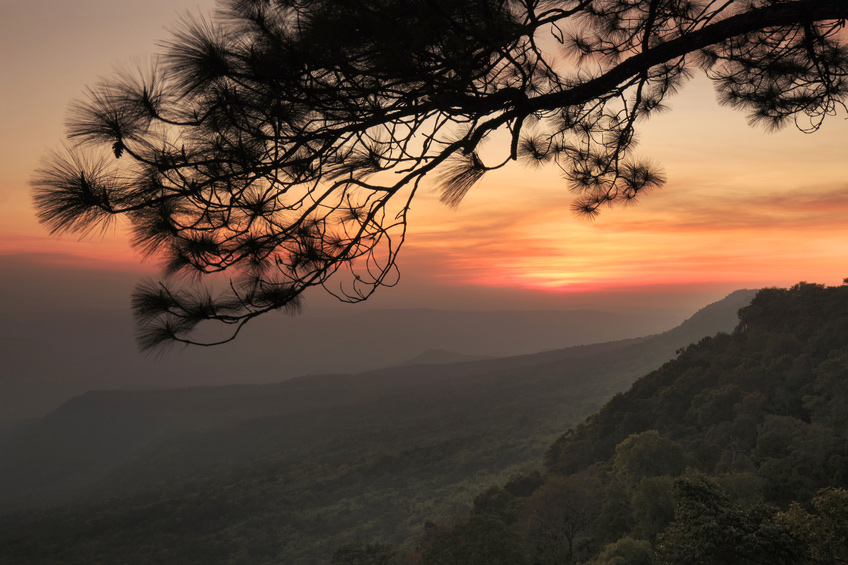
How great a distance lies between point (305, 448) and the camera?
84562 millimetres

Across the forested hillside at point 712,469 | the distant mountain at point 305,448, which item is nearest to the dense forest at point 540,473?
the forested hillside at point 712,469

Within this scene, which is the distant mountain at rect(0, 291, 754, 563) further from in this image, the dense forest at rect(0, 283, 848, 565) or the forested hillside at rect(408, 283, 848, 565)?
the forested hillside at rect(408, 283, 848, 565)

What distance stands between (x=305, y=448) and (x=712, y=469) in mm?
75145

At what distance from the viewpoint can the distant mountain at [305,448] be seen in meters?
55.0

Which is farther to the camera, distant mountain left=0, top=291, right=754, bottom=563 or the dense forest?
distant mountain left=0, top=291, right=754, bottom=563

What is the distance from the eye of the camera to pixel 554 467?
106 ft

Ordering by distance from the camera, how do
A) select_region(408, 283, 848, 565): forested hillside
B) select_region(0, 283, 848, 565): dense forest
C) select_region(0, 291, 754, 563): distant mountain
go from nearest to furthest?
select_region(408, 283, 848, 565): forested hillside, select_region(0, 283, 848, 565): dense forest, select_region(0, 291, 754, 563): distant mountain

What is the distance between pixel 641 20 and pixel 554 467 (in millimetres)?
32584

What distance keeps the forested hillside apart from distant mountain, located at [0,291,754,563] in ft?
92.8

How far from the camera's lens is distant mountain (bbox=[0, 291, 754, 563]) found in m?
55.0

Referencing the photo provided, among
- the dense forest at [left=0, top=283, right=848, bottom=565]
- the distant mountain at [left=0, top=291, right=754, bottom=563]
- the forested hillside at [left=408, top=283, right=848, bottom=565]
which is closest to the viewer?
the forested hillside at [left=408, top=283, right=848, bottom=565]

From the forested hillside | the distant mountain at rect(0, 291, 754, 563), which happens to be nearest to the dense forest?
the forested hillside

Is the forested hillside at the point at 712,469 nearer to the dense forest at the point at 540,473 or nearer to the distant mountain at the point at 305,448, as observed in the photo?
the dense forest at the point at 540,473

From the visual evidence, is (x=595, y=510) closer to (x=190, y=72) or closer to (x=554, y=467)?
(x=554, y=467)
